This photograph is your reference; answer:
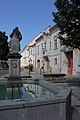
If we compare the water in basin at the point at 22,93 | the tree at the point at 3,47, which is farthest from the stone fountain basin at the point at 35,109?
the tree at the point at 3,47

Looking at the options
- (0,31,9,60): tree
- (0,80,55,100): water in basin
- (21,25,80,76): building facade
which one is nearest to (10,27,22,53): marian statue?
(0,80,55,100): water in basin

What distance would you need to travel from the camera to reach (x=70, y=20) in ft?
45.9

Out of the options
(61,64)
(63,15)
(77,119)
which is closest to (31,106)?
(77,119)

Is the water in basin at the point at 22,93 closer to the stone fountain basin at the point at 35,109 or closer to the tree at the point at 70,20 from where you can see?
the stone fountain basin at the point at 35,109

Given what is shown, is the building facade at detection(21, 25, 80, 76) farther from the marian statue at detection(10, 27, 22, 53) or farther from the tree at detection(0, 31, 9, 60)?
the marian statue at detection(10, 27, 22, 53)

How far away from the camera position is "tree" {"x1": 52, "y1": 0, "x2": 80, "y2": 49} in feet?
44.9

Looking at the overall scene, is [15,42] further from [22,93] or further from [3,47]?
[3,47]

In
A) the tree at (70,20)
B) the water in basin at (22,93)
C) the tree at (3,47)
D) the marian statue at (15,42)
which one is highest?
the tree at (3,47)

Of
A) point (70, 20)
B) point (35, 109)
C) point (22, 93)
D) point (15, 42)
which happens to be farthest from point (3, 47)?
point (35, 109)

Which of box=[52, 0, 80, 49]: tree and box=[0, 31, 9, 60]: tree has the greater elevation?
box=[0, 31, 9, 60]: tree

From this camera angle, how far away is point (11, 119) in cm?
440

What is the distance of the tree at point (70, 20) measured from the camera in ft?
44.9

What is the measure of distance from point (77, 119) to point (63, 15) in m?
9.43

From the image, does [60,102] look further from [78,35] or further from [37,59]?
[37,59]
